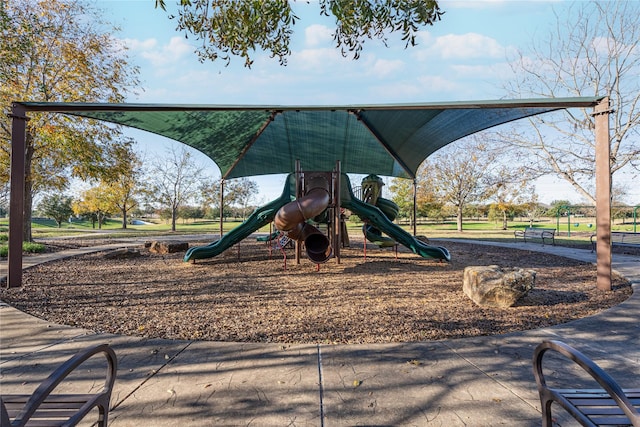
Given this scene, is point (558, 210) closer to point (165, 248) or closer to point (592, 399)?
point (165, 248)

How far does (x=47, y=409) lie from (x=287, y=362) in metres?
1.85

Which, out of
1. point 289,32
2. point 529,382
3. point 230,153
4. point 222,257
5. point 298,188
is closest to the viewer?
point 529,382

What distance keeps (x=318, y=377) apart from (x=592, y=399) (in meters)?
1.89

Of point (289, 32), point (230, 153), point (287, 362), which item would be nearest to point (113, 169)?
point (230, 153)

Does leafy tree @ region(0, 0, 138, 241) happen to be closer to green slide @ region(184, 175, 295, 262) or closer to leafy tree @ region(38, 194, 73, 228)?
green slide @ region(184, 175, 295, 262)

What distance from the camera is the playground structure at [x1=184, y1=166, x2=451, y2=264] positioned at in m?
8.27

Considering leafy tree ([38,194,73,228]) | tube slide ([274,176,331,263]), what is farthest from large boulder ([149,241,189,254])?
leafy tree ([38,194,73,228])

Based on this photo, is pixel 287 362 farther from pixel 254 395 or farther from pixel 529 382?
pixel 529 382

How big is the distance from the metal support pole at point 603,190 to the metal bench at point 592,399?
5.63m

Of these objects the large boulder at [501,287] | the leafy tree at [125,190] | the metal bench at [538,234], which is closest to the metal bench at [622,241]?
the metal bench at [538,234]

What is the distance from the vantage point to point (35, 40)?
1202cm

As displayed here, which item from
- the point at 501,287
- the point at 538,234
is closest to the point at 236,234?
the point at 501,287

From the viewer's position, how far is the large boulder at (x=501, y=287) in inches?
206

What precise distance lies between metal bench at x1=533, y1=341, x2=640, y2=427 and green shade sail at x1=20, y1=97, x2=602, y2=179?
5.54m
